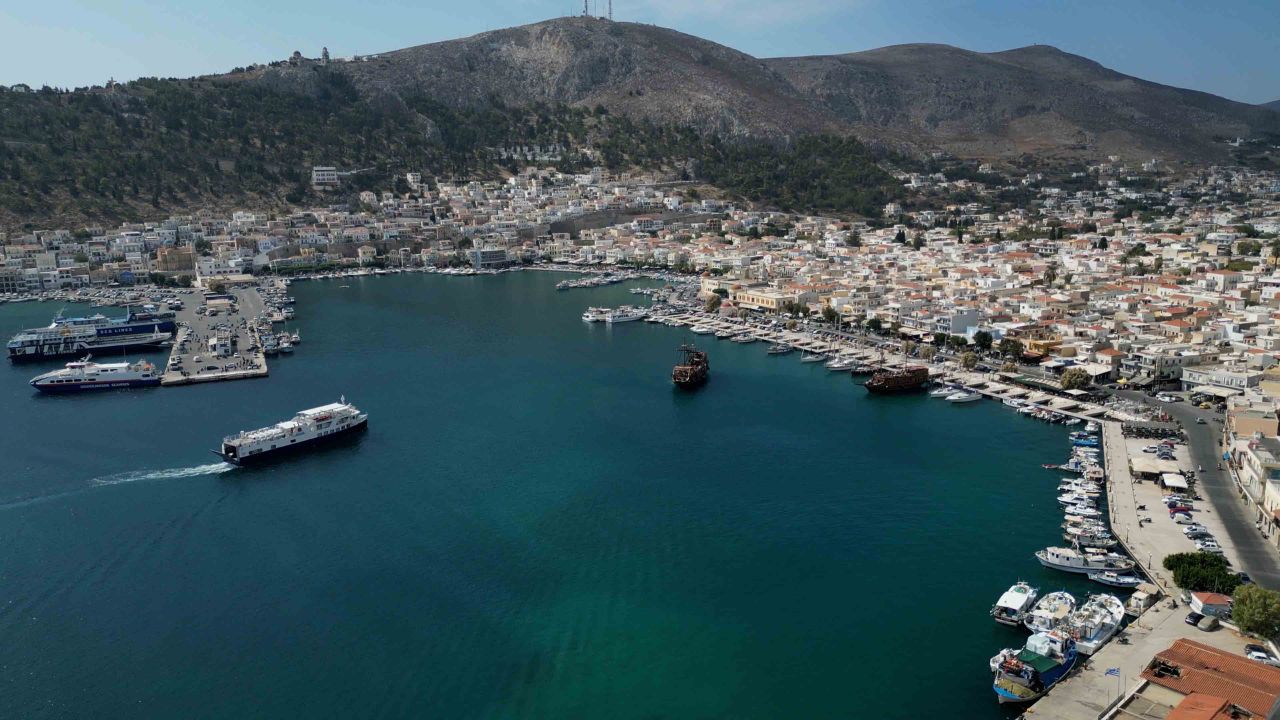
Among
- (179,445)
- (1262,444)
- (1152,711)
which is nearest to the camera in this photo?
(1152,711)

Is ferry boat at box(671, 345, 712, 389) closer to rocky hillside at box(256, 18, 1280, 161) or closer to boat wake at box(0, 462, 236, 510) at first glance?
boat wake at box(0, 462, 236, 510)

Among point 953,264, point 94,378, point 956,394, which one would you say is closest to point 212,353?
point 94,378

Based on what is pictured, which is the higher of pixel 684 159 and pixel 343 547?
pixel 684 159

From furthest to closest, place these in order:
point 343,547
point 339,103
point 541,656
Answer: point 339,103, point 343,547, point 541,656

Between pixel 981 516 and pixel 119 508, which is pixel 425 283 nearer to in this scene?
pixel 119 508

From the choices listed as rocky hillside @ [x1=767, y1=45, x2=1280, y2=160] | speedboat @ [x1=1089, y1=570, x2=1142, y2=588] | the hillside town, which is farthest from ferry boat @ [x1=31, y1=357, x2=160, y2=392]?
rocky hillside @ [x1=767, y1=45, x2=1280, y2=160]

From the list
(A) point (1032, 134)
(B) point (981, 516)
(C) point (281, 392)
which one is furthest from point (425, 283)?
(A) point (1032, 134)

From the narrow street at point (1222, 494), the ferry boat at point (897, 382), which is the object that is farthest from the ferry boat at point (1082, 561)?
the ferry boat at point (897, 382)

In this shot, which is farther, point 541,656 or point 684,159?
point 684,159
